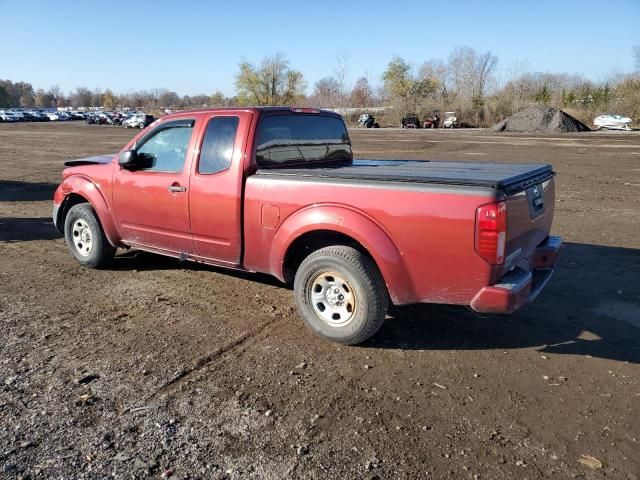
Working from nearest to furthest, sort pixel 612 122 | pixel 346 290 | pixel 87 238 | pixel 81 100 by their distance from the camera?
1. pixel 346 290
2. pixel 87 238
3. pixel 612 122
4. pixel 81 100

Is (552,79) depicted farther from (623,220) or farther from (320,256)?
(320,256)

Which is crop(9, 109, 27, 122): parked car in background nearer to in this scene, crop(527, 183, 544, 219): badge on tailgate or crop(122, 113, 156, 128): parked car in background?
crop(122, 113, 156, 128): parked car in background

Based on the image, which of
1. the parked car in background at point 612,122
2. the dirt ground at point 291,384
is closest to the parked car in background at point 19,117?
the parked car in background at point 612,122

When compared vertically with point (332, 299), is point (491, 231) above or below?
above

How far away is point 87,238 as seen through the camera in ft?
20.6

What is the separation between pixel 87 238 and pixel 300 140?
9.77 ft

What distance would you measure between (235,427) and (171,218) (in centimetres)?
270

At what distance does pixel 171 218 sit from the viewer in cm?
527

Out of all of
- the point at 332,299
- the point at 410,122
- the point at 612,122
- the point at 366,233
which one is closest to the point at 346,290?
the point at 332,299

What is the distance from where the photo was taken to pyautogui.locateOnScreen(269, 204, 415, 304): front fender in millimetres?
3850

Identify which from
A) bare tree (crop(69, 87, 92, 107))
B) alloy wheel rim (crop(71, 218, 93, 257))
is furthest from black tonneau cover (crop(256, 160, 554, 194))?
bare tree (crop(69, 87, 92, 107))

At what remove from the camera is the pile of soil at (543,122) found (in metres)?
43.0

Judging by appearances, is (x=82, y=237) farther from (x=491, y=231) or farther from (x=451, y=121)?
(x=451, y=121)

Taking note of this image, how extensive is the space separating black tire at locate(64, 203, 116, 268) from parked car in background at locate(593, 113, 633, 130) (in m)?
48.9
